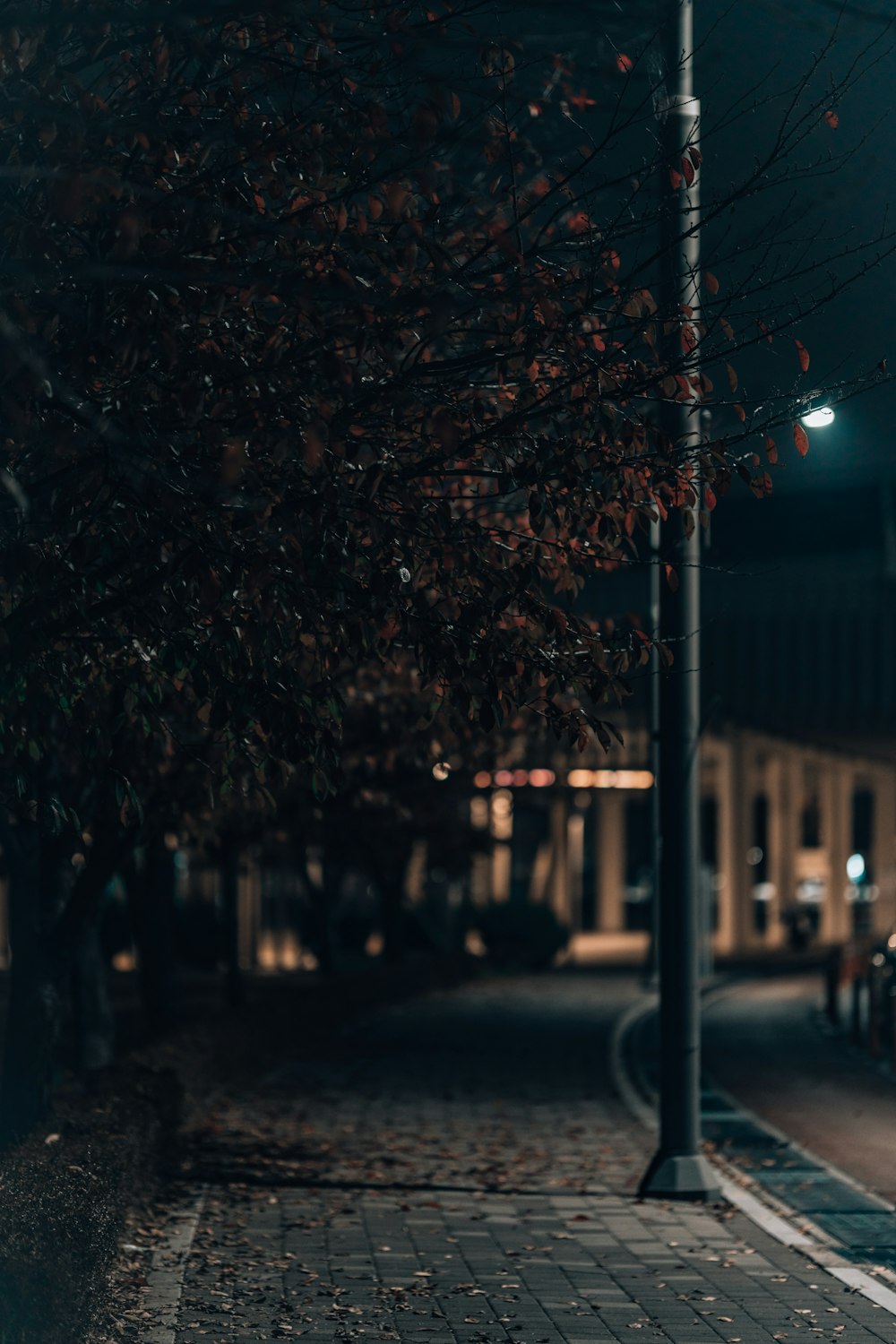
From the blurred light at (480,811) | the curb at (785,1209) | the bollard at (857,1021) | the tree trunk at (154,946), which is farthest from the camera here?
the blurred light at (480,811)

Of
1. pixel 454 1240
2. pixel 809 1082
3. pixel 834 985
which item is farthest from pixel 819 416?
pixel 834 985

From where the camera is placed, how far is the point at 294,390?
678 cm

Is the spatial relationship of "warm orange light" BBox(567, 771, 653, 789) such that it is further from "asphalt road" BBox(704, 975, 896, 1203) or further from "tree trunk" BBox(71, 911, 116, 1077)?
"tree trunk" BBox(71, 911, 116, 1077)

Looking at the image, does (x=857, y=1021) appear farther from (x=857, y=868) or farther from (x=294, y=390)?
(x=857, y=868)

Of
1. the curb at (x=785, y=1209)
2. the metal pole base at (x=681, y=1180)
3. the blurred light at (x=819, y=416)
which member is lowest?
the curb at (x=785, y=1209)

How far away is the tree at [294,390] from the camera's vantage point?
6406 mm

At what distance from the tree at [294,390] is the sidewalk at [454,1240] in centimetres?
254

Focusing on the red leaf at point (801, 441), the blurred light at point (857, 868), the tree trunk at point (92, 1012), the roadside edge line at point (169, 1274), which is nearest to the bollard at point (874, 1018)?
the tree trunk at point (92, 1012)

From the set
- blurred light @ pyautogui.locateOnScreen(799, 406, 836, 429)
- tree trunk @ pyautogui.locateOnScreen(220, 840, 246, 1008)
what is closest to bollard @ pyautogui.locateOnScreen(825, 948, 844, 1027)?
tree trunk @ pyautogui.locateOnScreen(220, 840, 246, 1008)

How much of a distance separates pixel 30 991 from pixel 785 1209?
15.7ft

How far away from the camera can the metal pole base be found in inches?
461

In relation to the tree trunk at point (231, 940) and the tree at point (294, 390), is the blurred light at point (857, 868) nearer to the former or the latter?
the tree trunk at point (231, 940)

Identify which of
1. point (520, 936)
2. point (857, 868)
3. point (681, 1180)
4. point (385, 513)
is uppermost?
point (385, 513)

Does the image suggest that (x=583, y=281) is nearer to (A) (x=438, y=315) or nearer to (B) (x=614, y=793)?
(A) (x=438, y=315)
